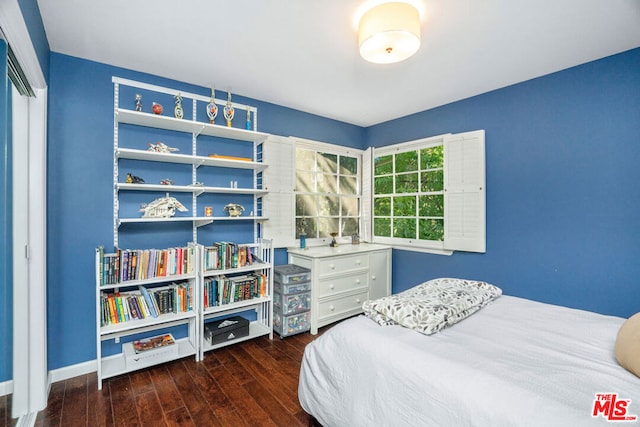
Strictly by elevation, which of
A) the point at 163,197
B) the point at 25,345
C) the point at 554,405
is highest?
the point at 163,197

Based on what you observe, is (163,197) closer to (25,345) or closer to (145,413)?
(25,345)

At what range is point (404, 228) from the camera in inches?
150

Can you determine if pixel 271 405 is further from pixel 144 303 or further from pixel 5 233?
pixel 5 233

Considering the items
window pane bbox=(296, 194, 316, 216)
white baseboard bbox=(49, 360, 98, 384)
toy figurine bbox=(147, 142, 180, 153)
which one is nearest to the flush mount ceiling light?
toy figurine bbox=(147, 142, 180, 153)

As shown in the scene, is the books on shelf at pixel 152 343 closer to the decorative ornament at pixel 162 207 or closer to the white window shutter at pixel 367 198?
the decorative ornament at pixel 162 207

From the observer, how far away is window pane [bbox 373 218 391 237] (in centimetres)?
401

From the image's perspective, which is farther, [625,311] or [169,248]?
[169,248]

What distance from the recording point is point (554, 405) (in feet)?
3.22

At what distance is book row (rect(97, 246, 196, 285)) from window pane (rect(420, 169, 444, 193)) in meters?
2.62

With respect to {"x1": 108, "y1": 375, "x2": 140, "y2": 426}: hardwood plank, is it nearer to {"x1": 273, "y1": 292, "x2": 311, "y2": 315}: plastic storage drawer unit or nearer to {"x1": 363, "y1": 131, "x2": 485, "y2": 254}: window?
{"x1": 273, "y1": 292, "x2": 311, "y2": 315}: plastic storage drawer unit

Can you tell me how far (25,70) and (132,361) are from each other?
204 cm

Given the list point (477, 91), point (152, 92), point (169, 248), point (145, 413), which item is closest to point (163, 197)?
point (169, 248)

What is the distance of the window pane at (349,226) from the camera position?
4.16m

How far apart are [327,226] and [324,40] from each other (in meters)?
2.32
